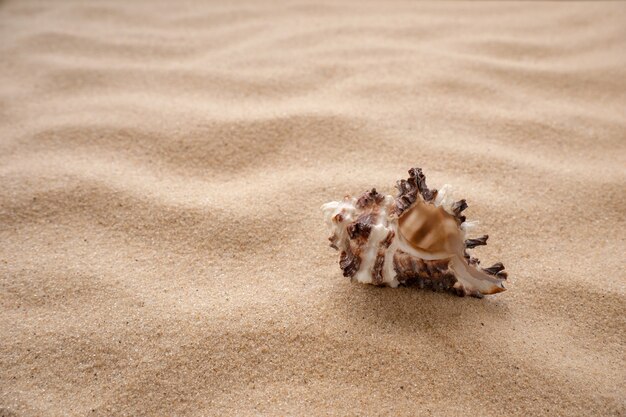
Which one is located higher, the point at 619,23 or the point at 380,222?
the point at 619,23

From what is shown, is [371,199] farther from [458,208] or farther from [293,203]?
[293,203]

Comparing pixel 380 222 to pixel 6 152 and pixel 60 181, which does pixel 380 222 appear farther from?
pixel 6 152

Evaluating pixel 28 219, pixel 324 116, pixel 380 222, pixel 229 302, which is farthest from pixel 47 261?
pixel 324 116

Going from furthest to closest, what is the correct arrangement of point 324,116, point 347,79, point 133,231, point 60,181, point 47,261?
point 347,79, point 324,116, point 60,181, point 133,231, point 47,261

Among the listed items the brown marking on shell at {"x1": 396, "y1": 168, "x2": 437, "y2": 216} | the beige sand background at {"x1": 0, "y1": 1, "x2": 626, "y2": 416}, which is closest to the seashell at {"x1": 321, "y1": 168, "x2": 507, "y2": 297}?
the brown marking on shell at {"x1": 396, "y1": 168, "x2": 437, "y2": 216}

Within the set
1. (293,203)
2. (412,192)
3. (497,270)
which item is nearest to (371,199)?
(412,192)

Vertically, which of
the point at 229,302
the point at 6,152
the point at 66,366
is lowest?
the point at 66,366
